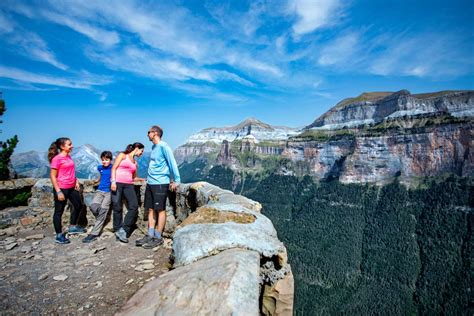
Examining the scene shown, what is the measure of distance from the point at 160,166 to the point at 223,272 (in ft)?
14.8

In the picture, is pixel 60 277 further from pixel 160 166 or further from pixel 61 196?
pixel 160 166

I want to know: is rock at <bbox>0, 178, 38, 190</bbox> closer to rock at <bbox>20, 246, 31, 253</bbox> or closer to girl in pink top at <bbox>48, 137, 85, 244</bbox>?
A: girl in pink top at <bbox>48, 137, 85, 244</bbox>

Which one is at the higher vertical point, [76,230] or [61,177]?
[61,177]

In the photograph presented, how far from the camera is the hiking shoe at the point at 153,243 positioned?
5992 mm

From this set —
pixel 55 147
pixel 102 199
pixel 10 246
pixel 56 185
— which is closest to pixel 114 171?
pixel 102 199

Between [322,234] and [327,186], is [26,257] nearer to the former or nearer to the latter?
[322,234]

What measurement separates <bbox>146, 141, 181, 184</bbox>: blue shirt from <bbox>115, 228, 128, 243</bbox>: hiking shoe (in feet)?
5.22

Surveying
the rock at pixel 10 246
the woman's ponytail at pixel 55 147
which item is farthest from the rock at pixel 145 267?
the woman's ponytail at pixel 55 147

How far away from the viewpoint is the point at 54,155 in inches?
277

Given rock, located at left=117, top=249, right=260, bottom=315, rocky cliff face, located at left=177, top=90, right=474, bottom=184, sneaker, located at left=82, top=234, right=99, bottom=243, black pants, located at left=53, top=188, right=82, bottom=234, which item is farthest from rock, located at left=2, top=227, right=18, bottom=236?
rocky cliff face, located at left=177, top=90, right=474, bottom=184

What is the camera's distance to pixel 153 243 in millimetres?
6027

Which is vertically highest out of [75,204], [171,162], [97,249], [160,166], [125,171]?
[171,162]

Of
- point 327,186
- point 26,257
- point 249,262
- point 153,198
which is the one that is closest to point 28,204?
point 26,257

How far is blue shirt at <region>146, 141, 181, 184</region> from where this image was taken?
20.5 ft
